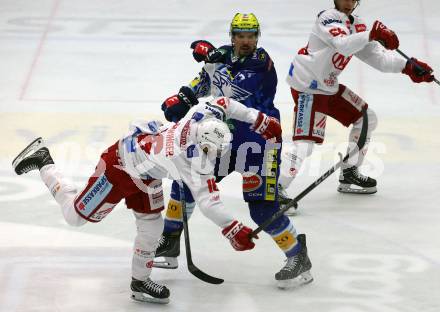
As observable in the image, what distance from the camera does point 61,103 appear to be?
9883 mm

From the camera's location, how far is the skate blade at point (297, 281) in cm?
620

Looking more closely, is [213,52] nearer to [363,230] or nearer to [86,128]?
[363,230]

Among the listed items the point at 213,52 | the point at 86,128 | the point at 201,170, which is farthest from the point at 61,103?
the point at 201,170

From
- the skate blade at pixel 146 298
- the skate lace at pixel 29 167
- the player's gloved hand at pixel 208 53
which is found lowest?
the skate blade at pixel 146 298

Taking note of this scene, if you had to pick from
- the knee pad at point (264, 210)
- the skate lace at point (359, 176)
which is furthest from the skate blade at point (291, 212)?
the knee pad at point (264, 210)

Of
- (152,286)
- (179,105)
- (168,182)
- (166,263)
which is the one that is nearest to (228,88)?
(179,105)

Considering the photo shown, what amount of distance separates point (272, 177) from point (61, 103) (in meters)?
3.96

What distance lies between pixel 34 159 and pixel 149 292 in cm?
133

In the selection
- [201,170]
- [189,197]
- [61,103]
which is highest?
[201,170]

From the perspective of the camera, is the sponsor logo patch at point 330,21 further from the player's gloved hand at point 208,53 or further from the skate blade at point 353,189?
the skate blade at point 353,189

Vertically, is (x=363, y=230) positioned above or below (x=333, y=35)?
below

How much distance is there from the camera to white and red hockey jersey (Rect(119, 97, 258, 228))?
566 cm

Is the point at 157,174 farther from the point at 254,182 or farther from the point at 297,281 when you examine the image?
the point at 297,281

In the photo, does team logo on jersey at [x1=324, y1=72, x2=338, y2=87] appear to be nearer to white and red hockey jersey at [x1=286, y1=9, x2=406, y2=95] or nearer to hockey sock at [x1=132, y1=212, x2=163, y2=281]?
white and red hockey jersey at [x1=286, y1=9, x2=406, y2=95]
